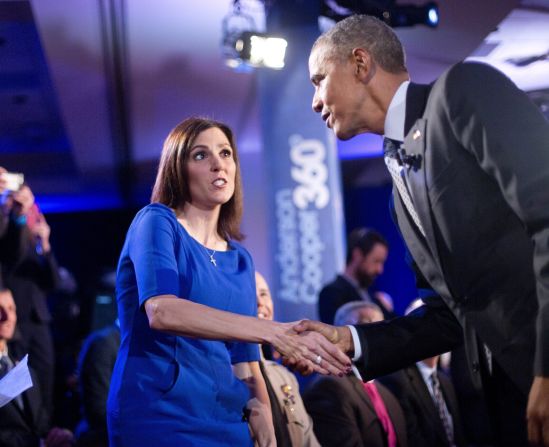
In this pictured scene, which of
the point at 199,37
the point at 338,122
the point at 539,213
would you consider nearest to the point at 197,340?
the point at 338,122

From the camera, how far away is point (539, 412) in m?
1.35

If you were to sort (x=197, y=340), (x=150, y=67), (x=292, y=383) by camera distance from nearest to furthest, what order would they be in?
(x=197, y=340) < (x=292, y=383) < (x=150, y=67)

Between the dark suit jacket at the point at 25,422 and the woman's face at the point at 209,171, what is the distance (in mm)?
1889

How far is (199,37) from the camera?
7074 mm

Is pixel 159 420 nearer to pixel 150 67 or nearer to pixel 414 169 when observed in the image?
pixel 414 169

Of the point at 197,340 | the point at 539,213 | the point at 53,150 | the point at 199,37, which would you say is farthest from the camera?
the point at 53,150

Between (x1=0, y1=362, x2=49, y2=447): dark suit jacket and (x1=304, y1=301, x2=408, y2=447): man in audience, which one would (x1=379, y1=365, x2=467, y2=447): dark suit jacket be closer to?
(x1=304, y1=301, x2=408, y2=447): man in audience

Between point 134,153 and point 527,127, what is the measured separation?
9.89m

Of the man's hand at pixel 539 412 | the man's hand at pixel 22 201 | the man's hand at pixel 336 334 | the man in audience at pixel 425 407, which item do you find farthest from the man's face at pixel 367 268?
the man's hand at pixel 539 412

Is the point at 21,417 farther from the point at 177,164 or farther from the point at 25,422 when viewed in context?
the point at 177,164

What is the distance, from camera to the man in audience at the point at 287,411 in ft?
9.65

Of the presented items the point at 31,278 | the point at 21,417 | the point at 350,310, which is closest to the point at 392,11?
the point at 350,310

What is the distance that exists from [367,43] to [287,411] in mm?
1705

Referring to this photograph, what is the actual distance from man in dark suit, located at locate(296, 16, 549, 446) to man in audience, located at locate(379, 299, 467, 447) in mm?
2126
